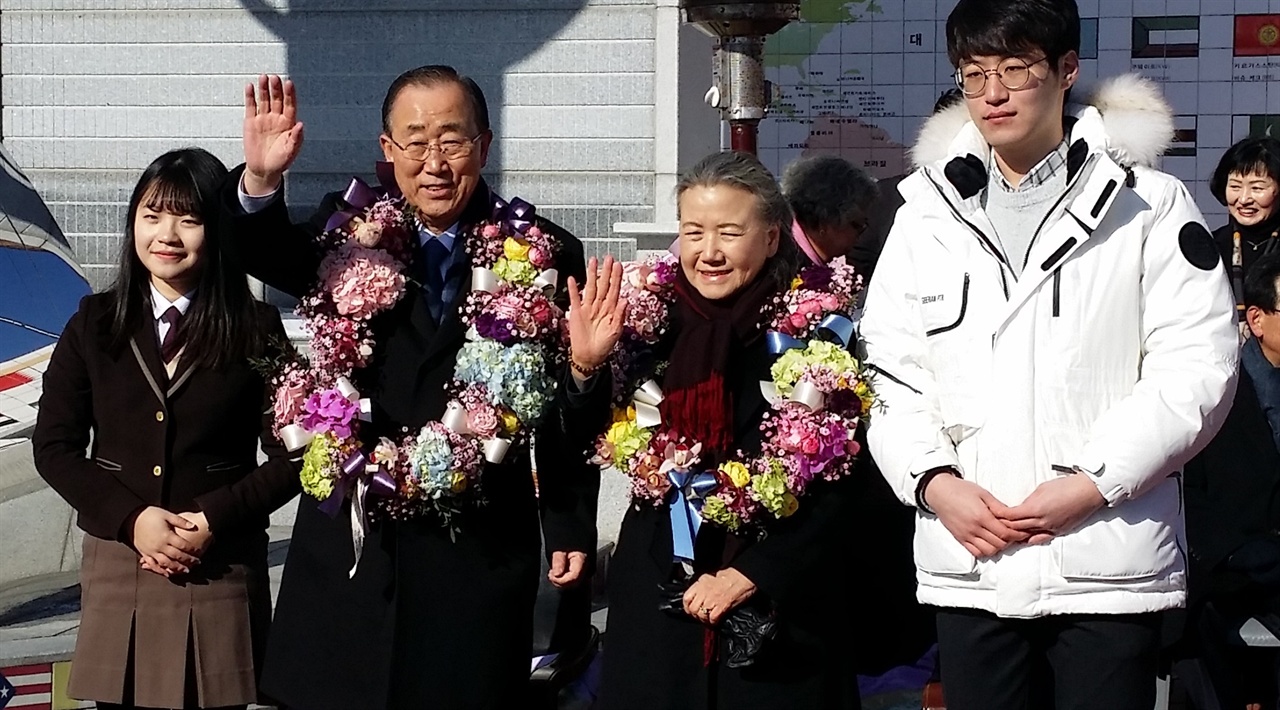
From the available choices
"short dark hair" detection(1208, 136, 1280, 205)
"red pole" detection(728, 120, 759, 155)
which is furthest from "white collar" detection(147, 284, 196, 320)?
"short dark hair" detection(1208, 136, 1280, 205)

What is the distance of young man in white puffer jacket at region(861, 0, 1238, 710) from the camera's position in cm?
314

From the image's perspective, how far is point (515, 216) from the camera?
12.3 feet

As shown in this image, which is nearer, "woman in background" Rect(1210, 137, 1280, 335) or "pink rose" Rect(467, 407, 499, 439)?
"pink rose" Rect(467, 407, 499, 439)

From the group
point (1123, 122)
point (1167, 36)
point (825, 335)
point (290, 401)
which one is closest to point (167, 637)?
point (290, 401)

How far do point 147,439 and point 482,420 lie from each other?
86 cm

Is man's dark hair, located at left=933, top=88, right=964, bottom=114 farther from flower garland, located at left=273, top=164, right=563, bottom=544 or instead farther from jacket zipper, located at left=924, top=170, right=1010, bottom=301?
flower garland, located at left=273, top=164, right=563, bottom=544

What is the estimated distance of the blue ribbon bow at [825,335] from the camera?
3660 millimetres

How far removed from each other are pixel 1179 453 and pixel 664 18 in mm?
5482

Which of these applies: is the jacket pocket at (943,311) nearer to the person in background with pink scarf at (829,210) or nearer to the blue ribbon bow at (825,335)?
the blue ribbon bow at (825,335)

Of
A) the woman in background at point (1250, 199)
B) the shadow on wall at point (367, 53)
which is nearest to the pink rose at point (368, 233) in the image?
the woman in background at point (1250, 199)

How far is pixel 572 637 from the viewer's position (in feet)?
13.7

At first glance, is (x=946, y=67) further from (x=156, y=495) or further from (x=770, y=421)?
(x=156, y=495)

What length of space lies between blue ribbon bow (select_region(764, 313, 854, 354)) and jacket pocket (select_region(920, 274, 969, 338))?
13.9 inches

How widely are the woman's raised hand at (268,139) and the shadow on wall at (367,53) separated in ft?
16.1
